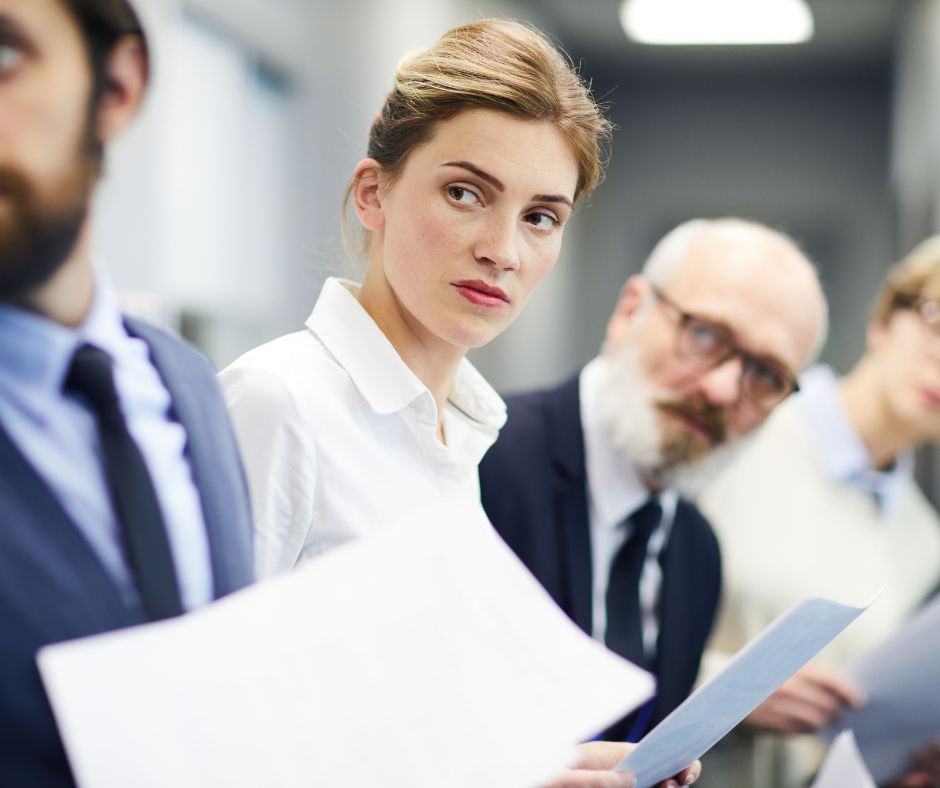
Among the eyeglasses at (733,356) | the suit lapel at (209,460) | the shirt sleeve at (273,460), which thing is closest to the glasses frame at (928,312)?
the eyeglasses at (733,356)

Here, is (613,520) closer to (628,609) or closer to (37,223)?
(628,609)

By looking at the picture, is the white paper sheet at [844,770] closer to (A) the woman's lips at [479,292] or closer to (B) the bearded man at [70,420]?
(A) the woman's lips at [479,292]

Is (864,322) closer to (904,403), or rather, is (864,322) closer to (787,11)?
(787,11)

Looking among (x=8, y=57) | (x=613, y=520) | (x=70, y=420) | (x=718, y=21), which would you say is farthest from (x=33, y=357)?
(x=718, y=21)

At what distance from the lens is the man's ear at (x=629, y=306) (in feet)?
5.24

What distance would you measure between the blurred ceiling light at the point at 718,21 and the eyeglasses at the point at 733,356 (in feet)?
12.4

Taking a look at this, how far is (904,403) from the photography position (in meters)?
1.89

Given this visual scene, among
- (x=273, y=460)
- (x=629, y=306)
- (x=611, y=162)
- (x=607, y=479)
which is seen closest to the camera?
(x=273, y=460)

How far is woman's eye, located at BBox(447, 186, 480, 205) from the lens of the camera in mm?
828

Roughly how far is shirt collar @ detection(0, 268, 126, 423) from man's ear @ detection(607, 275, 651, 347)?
111 centimetres

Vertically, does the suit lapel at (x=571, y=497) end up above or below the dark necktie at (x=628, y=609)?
above

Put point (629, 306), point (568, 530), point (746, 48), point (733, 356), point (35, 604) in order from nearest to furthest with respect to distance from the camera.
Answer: point (35, 604), point (568, 530), point (733, 356), point (629, 306), point (746, 48)

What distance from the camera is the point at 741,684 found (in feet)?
2.52

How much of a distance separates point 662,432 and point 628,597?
225mm
